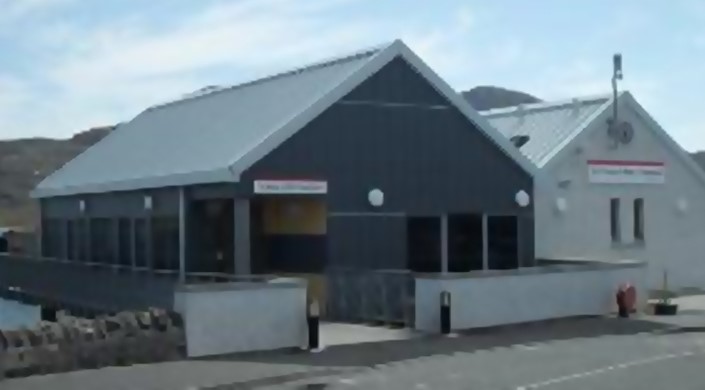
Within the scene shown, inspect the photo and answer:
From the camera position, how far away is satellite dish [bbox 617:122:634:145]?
35.1 meters

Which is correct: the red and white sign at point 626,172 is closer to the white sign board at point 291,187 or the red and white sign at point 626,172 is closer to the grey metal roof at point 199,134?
the grey metal roof at point 199,134

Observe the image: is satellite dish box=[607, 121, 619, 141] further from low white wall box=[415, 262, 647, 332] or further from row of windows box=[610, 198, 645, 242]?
low white wall box=[415, 262, 647, 332]

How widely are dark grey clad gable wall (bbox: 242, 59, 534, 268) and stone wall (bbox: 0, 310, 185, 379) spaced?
22.2 ft

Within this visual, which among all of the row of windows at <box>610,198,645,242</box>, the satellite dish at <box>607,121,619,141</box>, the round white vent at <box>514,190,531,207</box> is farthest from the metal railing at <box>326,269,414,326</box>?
the satellite dish at <box>607,121,619,141</box>

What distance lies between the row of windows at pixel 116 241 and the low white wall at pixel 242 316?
856cm

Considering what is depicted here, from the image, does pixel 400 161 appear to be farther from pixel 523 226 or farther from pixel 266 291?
pixel 266 291

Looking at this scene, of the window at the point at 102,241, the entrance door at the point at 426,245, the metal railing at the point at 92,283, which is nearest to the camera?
the metal railing at the point at 92,283

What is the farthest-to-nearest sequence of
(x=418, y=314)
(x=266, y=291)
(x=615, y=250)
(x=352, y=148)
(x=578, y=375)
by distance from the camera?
(x=615, y=250)
(x=352, y=148)
(x=418, y=314)
(x=266, y=291)
(x=578, y=375)

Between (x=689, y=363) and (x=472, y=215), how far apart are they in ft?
40.0

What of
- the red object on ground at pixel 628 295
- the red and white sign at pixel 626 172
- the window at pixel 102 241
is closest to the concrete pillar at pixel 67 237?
the window at pixel 102 241

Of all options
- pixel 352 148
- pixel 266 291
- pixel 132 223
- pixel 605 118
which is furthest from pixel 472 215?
pixel 266 291

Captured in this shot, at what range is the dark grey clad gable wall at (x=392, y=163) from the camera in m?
27.4

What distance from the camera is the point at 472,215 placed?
30625 mm

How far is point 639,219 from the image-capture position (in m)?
35.8
